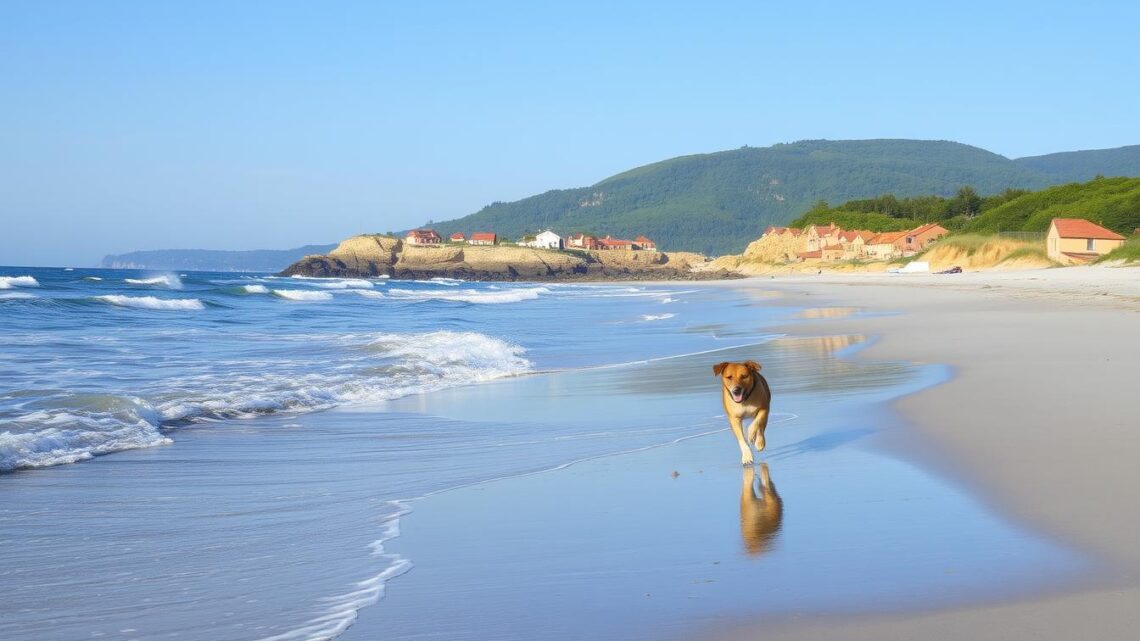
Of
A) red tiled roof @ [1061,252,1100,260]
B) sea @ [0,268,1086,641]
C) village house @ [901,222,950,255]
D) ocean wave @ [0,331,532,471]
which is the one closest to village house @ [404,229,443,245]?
village house @ [901,222,950,255]

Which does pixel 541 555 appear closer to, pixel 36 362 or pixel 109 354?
pixel 36 362

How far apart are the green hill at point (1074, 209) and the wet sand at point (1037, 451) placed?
1783 inches

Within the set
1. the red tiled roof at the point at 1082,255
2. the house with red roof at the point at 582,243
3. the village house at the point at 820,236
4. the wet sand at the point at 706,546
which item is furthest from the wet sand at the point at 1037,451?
the house with red roof at the point at 582,243

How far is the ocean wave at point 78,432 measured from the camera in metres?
6.50

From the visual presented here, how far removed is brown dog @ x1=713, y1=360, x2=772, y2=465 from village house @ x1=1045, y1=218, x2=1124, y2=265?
158 ft

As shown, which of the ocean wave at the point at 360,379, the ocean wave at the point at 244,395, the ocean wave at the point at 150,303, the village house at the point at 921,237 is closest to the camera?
the ocean wave at the point at 244,395

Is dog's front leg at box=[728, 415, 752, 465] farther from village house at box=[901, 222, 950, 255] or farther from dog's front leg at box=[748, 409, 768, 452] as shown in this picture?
village house at box=[901, 222, 950, 255]

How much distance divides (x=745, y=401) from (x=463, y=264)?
116 metres

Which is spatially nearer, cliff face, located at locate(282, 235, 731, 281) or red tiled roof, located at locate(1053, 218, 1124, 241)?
red tiled roof, located at locate(1053, 218, 1124, 241)

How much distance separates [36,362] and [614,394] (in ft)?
23.7

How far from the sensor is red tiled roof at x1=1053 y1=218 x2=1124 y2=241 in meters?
50.1

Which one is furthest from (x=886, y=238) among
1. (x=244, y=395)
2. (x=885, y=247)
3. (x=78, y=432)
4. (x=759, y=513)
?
(x=759, y=513)

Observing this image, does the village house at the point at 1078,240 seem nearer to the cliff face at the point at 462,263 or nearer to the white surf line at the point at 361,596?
the white surf line at the point at 361,596

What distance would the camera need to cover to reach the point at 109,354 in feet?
44.5
